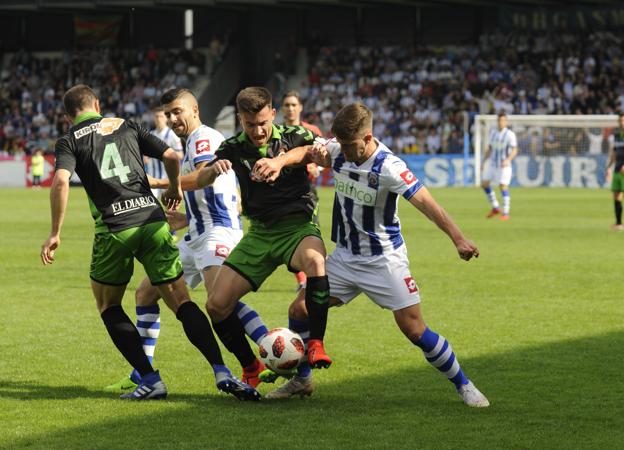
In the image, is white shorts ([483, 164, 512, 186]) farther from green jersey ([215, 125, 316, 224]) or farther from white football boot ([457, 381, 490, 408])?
white football boot ([457, 381, 490, 408])

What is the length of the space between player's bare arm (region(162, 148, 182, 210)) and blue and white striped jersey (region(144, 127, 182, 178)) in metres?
9.17

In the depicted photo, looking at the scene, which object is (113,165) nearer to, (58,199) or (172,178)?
(172,178)

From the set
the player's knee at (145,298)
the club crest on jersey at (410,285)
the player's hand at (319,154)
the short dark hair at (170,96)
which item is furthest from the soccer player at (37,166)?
the club crest on jersey at (410,285)

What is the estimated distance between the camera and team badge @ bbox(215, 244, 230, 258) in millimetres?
8047

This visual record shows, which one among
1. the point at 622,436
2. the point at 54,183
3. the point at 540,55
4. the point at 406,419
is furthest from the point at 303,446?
the point at 540,55

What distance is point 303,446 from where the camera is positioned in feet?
18.6

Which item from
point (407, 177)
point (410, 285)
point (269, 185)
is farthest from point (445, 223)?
point (269, 185)

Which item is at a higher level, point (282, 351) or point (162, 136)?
point (162, 136)

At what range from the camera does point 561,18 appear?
45938 mm

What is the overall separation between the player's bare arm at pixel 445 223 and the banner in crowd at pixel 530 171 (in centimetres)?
3171

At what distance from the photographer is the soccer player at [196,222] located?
7508 millimetres

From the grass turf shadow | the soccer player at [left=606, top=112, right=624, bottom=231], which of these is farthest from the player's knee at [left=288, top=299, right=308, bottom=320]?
the soccer player at [left=606, top=112, right=624, bottom=231]

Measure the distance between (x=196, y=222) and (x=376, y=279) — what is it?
6.76 ft

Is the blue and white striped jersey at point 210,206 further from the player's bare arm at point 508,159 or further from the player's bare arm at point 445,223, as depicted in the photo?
the player's bare arm at point 508,159
